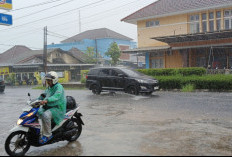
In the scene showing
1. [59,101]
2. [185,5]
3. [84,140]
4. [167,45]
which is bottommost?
[84,140]

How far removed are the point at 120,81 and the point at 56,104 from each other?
10.9m

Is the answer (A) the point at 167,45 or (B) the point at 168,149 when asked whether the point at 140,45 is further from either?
(B) the point at 168,149

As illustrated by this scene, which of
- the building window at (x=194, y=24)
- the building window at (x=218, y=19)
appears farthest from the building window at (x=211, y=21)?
the building window at (x=194, y=24)

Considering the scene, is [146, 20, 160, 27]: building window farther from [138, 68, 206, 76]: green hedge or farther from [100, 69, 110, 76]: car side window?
[100, 69, 110, 76]: car side window

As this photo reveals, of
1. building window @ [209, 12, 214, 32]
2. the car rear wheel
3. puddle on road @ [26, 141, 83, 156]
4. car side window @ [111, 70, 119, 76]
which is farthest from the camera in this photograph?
building window @ [209, 12, 214, 32]

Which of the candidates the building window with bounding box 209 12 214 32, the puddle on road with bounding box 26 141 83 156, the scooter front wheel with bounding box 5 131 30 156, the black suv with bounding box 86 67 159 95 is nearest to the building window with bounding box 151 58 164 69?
the building window with bounding box 209 12 214 32

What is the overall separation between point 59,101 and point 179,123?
→ 13.3 feet

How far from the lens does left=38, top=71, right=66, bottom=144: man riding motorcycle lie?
585 cm

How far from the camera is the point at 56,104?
6.05m

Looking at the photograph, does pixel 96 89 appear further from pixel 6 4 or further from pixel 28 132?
pixel 28 132

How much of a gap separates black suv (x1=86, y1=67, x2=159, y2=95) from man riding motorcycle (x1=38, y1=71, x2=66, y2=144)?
33.6 ft

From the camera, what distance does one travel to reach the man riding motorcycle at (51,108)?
585cm

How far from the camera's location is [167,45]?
98.5 feet

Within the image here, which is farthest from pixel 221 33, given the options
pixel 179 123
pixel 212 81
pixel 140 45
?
pixel 179 123
